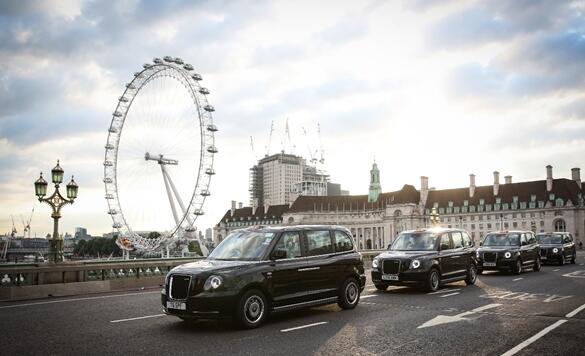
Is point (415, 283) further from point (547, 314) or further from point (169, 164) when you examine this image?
point (169, 164)

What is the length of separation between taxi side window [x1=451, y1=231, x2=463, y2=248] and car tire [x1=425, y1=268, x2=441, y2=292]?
2.30 meters

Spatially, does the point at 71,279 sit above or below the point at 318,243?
below

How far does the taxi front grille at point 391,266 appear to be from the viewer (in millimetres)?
18641

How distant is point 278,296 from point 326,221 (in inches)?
6559

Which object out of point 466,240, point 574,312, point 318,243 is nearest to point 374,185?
point 466,240

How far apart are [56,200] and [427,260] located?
17324mm

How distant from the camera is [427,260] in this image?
61.4ft

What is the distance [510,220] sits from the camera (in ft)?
466

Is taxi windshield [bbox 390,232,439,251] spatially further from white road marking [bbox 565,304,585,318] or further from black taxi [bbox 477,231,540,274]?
black taxi [bbox 477,231,540,274]

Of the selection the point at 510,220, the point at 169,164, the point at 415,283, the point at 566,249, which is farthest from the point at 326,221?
the point at 415,283

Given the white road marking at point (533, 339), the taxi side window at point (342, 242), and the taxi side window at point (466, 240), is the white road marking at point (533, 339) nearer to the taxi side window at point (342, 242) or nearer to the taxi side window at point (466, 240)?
the taxi side window at point (342, 242)

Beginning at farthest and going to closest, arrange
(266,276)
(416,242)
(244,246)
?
(416,242), (244,246), (266,276)

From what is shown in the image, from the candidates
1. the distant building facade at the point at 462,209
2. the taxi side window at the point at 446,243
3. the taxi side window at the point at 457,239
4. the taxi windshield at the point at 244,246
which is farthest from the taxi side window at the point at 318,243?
the distant building facade at the point at 462,209

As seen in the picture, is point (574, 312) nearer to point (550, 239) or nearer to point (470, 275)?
point (470, 275)
